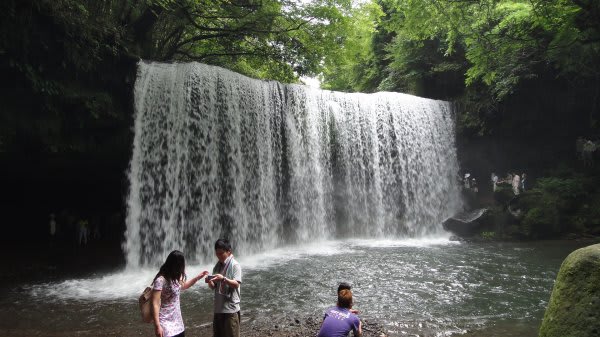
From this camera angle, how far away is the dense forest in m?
10.5

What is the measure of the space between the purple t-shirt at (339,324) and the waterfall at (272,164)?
9.08 meters

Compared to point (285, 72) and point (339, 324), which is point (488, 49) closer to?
point (285, 72)

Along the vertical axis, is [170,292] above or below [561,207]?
above

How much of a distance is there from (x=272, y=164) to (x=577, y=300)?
12.2 metres

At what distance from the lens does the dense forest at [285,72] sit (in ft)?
34.4

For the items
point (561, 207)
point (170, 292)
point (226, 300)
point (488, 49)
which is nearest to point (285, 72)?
point (488, 49)

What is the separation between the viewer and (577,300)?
9.57 feet

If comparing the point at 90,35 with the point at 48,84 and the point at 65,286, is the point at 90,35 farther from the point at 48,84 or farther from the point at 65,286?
the point at 65,286

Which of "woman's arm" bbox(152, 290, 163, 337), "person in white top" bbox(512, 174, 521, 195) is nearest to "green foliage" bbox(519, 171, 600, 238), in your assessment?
"person in white top" bbox(512, 174, 521, 195)

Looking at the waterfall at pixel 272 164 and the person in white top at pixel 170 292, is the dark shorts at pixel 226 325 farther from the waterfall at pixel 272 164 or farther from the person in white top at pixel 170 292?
the waterfall at pixel 272 164

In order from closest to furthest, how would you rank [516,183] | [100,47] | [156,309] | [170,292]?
[156,309]
[170,292]
[100,47]
[516,183]

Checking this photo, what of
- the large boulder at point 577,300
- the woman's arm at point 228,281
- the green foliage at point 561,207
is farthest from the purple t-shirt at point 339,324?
the green foliage at point 561,207

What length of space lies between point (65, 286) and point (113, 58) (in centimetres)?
673

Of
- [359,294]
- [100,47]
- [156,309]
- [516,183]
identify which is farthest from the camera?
[516,183]
